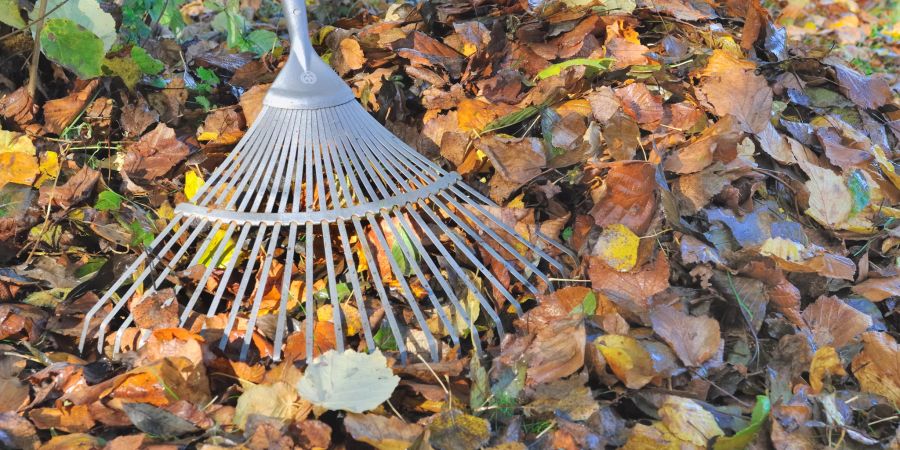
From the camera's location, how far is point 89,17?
1.62m

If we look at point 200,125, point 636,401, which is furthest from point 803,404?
point 200,125

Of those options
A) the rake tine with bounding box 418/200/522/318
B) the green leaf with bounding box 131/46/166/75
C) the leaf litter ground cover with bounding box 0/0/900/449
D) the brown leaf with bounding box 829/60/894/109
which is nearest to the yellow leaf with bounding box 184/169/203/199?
the leaf litter ground cover with bounding box 0/0/900/449

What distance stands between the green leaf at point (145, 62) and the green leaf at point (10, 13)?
227 mm

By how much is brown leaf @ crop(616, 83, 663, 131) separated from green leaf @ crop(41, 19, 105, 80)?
112 centimetres

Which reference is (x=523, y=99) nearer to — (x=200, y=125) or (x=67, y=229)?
(x=200, y=125)

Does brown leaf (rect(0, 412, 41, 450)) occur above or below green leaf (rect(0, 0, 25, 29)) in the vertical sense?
below

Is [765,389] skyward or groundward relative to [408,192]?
groundward

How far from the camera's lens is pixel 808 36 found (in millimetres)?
2908

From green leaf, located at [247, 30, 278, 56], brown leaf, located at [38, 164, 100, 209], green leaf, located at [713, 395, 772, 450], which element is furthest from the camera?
green leaf, located at [247, 30, 278, 56]

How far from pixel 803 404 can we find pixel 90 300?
1193mm

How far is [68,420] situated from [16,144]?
0.73 meters

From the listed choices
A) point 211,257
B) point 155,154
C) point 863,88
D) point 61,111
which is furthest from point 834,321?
point 61,111

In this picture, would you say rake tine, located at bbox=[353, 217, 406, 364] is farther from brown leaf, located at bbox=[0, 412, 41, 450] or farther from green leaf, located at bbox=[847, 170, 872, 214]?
green leaf, located at bbox=[847, 170, 872, 214]

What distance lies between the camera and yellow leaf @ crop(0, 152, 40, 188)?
1.53 meters
